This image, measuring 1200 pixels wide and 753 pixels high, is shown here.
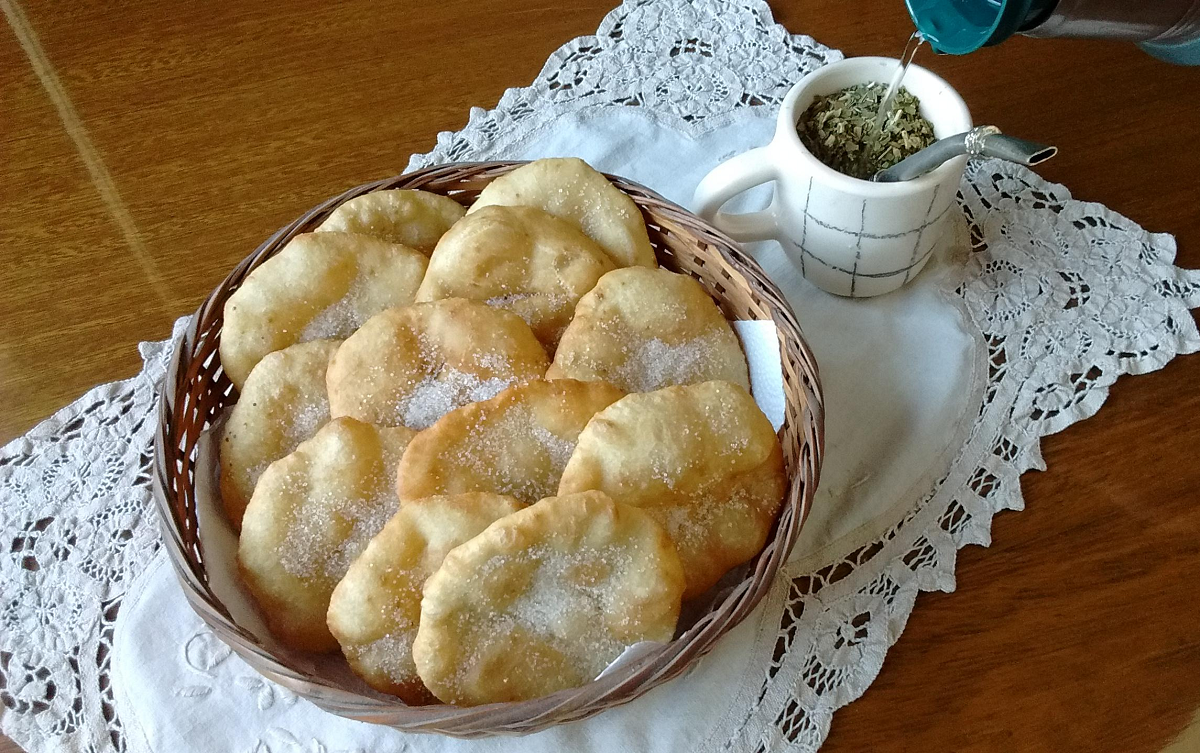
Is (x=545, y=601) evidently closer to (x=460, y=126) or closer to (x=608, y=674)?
(x=608, y=674)

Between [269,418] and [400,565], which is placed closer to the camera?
[400,565]

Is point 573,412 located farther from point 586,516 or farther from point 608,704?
point 608,704

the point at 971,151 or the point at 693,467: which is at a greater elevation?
the point at 971,151

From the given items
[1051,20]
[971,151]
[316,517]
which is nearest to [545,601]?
[316,517]

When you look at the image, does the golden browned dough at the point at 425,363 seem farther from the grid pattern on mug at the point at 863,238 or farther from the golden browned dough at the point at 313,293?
the grid pattern on mug at the point at 863,238

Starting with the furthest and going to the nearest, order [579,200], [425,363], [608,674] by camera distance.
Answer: [579,200] < [425,363] < [608,674]

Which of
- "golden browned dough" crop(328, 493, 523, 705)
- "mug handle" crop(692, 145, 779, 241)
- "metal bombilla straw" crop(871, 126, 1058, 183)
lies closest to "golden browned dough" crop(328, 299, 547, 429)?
"golden browned dough" crop(328, 493, 523, 705)
